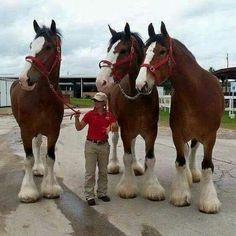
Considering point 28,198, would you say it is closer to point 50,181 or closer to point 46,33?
point 50,181

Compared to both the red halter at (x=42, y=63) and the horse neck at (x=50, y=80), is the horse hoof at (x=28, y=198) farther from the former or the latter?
the red halter at (x=42, y=63)

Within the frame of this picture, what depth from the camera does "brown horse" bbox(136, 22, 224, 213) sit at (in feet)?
18.8

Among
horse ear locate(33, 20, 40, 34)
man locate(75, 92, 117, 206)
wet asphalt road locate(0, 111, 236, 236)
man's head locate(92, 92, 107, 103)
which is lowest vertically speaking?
wet asphalt road locate(0, 111, 236, 236)

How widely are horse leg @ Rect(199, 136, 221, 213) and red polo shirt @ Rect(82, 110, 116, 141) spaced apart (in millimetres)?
1400

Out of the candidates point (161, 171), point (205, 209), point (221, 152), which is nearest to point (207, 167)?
point (205, 209)

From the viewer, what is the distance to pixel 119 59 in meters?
6.19

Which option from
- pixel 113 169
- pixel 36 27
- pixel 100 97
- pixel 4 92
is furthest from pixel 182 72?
pixel 4 92

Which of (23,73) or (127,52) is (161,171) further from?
(23,73)

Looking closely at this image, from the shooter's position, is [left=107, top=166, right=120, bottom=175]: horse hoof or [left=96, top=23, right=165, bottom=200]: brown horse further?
[left=107, top=166, right=120, bottom=175]: horse hoof

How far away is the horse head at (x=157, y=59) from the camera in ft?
18.0

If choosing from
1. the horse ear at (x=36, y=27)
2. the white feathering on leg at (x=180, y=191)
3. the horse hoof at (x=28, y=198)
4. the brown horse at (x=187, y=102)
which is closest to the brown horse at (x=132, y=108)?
the white feathering on leg at (x=180, y=191)

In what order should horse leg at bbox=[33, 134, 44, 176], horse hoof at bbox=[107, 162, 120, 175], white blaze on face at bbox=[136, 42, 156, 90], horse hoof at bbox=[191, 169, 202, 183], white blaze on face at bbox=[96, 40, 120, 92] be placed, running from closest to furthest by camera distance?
white blaze on face at bbox=[136, 42, 156, 90]
white blaze on face at bbox=[96, 40, 120, 92]
horse hoof at bbox=[191, 169, 202, 183]
horse leg at bbox=[33, 134, 44, 176]
horse hoof at bbox=[107, 162, 120, 175]

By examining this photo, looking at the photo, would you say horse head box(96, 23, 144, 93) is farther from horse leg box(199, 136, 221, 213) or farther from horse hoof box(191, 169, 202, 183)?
horse hoof box(191, 169, 202, 183)

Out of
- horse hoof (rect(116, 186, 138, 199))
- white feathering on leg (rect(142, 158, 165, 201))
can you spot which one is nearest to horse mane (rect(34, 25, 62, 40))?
white feathering on leg (rect(142, 158, 165, 201))
